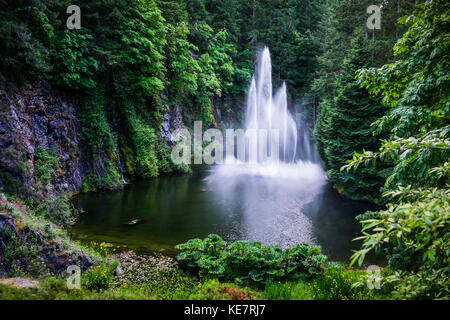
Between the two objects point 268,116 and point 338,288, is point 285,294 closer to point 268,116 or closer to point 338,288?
point 338,288

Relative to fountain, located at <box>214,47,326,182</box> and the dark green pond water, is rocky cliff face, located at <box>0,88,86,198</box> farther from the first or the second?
fountain, located at <box>214,47,326,182</box>

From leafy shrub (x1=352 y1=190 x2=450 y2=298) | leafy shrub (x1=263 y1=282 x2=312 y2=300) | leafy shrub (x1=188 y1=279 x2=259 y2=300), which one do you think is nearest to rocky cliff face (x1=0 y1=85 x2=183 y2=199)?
leafy shrub (x1=188 y1=279 x2=259 y2=300)

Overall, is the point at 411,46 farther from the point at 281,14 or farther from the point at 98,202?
the point at 281,14

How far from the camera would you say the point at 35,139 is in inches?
484

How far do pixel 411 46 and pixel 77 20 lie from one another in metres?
15.0

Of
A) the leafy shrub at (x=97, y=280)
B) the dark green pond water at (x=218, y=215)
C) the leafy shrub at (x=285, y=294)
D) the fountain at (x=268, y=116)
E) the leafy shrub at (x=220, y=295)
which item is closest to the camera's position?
the leafy shrub at (x=220, y=295)

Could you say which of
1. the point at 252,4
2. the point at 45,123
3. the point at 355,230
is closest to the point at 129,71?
the point at 45,123

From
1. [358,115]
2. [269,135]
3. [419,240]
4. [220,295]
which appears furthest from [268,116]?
[419,240]

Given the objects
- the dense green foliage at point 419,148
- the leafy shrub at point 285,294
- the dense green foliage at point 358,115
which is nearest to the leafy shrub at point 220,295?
the leafy shrub at point 285,294

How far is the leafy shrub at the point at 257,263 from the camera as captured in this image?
6.23 m

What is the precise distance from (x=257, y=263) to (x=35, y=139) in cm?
1124

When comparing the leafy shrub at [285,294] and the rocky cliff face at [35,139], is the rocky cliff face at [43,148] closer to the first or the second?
the rocky cliff face at [35,139]

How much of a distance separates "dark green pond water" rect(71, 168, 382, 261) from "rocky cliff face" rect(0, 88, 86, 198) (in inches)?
61.3

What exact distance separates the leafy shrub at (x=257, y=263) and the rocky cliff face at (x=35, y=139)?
6864 mm
